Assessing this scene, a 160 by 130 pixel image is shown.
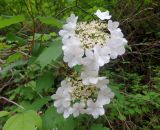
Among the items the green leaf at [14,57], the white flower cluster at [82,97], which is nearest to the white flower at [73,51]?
the white flower cluster at [82,97]

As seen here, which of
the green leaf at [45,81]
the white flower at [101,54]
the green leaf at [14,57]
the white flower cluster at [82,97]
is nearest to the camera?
the white flower at [101,54]

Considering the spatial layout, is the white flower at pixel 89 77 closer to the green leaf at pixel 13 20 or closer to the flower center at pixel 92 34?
the flower center at pixel 92 34

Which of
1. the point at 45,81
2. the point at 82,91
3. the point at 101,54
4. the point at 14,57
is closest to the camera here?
the point at 101,54

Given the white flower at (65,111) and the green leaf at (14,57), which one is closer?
the white flower at (65,111)

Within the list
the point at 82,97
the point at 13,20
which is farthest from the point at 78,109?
the point at 13,20

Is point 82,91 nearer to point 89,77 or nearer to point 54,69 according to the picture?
point 89,77

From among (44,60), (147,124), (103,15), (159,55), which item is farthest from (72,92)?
(159,55)

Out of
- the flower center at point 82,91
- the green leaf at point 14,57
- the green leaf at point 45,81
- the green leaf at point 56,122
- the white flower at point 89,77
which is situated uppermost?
the green leaf at point 14,57

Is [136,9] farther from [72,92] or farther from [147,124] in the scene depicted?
[72,92]
